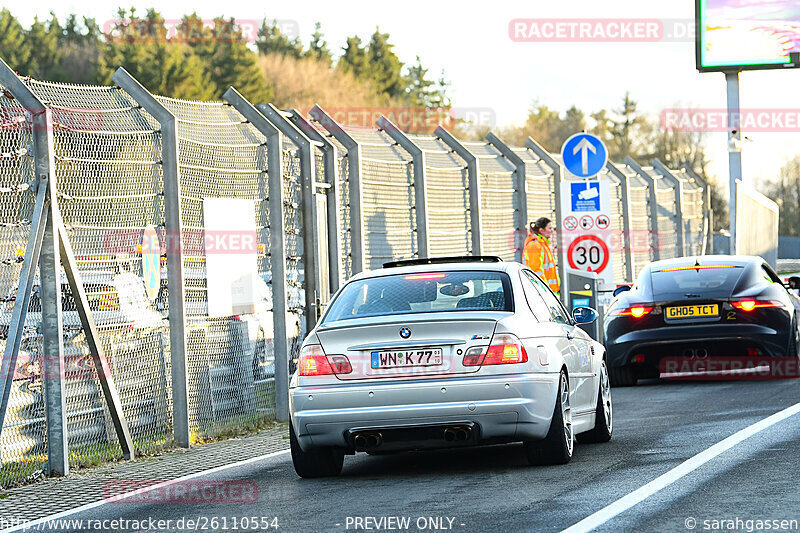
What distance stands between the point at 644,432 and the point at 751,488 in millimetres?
3368

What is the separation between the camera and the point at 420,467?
967 cm

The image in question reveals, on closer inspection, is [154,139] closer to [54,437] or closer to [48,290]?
[48,290]

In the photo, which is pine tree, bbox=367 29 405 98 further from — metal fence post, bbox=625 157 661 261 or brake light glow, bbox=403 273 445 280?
brake light glow, bbox=403 273 445 280

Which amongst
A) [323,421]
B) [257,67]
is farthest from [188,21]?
[323,421]

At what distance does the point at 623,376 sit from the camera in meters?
16.0

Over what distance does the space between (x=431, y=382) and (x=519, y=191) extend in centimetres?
1304

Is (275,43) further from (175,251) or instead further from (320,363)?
(320,363)

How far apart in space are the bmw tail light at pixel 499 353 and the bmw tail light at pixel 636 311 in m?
7.10

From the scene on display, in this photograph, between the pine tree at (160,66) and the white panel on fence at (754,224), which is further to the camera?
the pine tree at (160,66)

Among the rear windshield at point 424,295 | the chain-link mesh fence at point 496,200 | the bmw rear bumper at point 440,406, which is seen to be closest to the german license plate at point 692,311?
the chain-link mesh fence at point 496,200

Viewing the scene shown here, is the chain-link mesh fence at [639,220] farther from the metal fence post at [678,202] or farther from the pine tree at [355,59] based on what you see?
the pine tree at [355,59]

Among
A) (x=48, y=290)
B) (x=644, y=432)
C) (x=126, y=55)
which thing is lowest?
(x=644, y=432)

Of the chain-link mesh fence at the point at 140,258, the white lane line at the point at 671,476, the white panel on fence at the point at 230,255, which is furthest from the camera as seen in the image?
the white panel on fence at the point at 230,255

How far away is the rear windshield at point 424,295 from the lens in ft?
30.7
